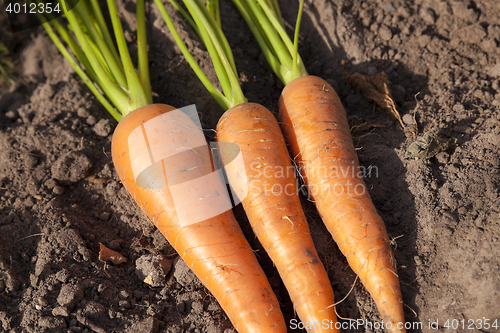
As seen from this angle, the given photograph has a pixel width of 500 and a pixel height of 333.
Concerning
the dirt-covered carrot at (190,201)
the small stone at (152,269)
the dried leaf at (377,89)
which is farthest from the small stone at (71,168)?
the dried leaf at (377,89)

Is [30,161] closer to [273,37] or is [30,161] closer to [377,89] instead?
[273,37]

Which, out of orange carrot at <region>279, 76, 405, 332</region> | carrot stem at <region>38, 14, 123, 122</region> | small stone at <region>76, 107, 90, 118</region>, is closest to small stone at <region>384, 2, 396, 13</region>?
orange carrot at <region>279, 76, 405, 332</region>

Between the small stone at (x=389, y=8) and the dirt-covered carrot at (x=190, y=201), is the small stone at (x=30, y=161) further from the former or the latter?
the small stone at (x=389, y=8)

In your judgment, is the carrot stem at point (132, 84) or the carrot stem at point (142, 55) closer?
the carrot stem at point (132, 84)

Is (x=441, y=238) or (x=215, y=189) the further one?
(x=215, y=189)

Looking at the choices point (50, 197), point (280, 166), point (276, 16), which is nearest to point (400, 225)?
point (280, 166)

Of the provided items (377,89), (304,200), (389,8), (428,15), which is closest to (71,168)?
(304,200)

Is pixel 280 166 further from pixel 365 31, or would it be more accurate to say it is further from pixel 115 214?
pixel 365 31

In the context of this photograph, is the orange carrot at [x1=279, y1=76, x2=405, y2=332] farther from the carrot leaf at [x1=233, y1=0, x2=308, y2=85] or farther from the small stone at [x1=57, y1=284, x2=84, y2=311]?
the small stone at [x1=57, y1=284, x2=84, y2=311]
